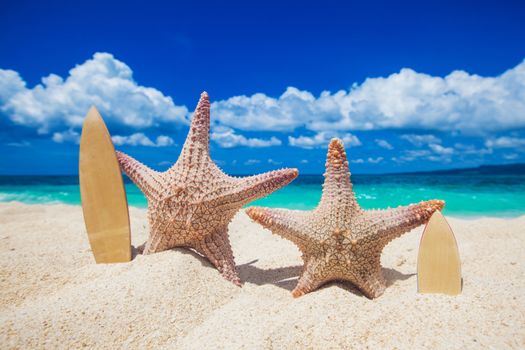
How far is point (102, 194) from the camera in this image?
3602 millimetres

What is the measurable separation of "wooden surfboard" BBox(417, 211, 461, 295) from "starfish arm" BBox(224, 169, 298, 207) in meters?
1.38

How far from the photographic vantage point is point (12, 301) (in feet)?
9.95

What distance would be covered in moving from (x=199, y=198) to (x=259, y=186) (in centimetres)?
61

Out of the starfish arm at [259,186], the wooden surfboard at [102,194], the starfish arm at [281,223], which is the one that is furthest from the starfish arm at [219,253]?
the wooden surfboard at [102,194]

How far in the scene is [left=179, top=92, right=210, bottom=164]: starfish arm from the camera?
3.57 metres

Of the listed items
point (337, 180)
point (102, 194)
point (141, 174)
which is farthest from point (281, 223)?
point (102, 194)

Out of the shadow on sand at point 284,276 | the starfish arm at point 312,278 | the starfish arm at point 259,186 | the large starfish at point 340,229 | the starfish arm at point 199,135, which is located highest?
the starfish arm at point 199,135

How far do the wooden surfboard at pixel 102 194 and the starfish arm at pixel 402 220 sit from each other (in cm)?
260

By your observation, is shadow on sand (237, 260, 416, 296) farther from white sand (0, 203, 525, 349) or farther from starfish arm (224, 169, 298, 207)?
starfish arm (224, 169, 298, 207)

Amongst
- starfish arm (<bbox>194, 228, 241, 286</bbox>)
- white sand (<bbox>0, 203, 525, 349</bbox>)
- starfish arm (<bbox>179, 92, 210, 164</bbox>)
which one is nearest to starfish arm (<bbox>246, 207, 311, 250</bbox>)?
white sand (<bbox>0, 203, 525, 349</bbox>)

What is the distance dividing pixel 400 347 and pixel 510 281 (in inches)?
61.9

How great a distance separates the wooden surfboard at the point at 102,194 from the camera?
3.59 meters

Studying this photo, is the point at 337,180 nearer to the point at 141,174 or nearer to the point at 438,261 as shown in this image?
the point at 438,261

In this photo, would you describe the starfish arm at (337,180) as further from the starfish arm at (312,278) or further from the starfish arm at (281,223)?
the starfish arm at (312,278)
